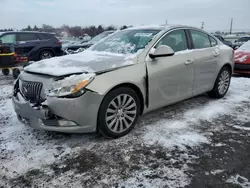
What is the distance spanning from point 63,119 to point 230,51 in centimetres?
401

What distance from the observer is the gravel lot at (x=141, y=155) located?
2.41 meters

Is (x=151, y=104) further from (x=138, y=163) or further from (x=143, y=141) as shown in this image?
(x=138, y=163)

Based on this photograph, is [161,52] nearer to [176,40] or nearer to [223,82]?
[176,40]

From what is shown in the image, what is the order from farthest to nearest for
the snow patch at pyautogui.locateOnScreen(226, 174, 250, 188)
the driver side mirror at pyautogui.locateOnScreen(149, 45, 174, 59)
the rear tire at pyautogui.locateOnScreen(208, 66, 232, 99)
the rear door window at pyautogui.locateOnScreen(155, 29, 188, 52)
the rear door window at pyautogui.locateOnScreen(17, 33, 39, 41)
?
the rear door window at pyautogui.locateOnScreen(17, 33, 39, 41) < the rear tire at pyautogui.locateOnScreen(208, 66, 232, 99) < the rear door window at pyautogui.locateOnScreen(155, 29, 188, 52) < the driver side mirror at pyautogui.locateOnScreen(149, 45, 174, 59) < the snow patch at pyautogui.locateOnScreen(226, 174, 250, 188)

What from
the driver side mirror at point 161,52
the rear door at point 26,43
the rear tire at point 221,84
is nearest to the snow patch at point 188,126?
the rear tire at point 221,84

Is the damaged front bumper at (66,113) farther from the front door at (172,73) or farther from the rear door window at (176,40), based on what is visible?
the rear door window at (176,40)

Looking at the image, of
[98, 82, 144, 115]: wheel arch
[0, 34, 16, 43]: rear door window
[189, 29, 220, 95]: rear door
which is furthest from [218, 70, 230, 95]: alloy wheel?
[0, 34, 16, 43]: rear door window

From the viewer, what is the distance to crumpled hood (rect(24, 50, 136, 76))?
2963 mm

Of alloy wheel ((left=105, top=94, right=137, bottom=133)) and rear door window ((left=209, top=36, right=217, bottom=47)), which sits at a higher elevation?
rear door window ((left=209, top=36, right=217, bottom=47))

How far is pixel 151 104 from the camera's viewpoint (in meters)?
3.60

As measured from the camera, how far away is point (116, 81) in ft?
9.98

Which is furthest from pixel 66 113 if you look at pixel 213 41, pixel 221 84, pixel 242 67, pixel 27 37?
pixel 27 37

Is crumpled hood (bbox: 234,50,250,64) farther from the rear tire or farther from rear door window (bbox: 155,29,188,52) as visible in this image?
rear door window (bbox: 155,29,188,52)

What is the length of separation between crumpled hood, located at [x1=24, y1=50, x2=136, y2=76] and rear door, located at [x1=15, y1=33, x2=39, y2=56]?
8322 mm
